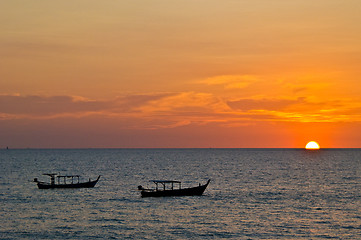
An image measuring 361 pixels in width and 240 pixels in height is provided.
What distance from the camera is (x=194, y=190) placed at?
281 ft

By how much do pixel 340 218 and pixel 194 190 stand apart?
29648 millimetres

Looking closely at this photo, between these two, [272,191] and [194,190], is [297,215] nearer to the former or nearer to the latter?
[194,190]

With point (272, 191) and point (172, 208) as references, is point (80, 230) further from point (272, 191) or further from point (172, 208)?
point (272, 191)

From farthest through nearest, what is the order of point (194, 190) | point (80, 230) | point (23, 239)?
point (194, 190), point (80, 230), point (23, 239)

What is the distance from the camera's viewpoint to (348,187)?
344ft

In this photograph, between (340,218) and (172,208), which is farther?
(172,208)

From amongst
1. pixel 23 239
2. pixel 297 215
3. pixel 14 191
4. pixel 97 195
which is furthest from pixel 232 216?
pixel 14 191

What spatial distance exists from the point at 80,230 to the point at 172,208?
19.6 metres

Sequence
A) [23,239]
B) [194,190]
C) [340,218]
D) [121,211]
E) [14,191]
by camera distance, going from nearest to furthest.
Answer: [23,239]
[340,218]
[121,211]
[194,190]
[14,191]

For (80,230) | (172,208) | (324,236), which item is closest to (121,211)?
(172,208)

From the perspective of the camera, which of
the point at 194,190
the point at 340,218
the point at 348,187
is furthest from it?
the point at 348,187

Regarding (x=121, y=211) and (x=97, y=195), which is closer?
(x=121, y=211)

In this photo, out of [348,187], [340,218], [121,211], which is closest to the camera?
[340,218]

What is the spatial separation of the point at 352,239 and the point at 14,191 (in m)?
67.0
